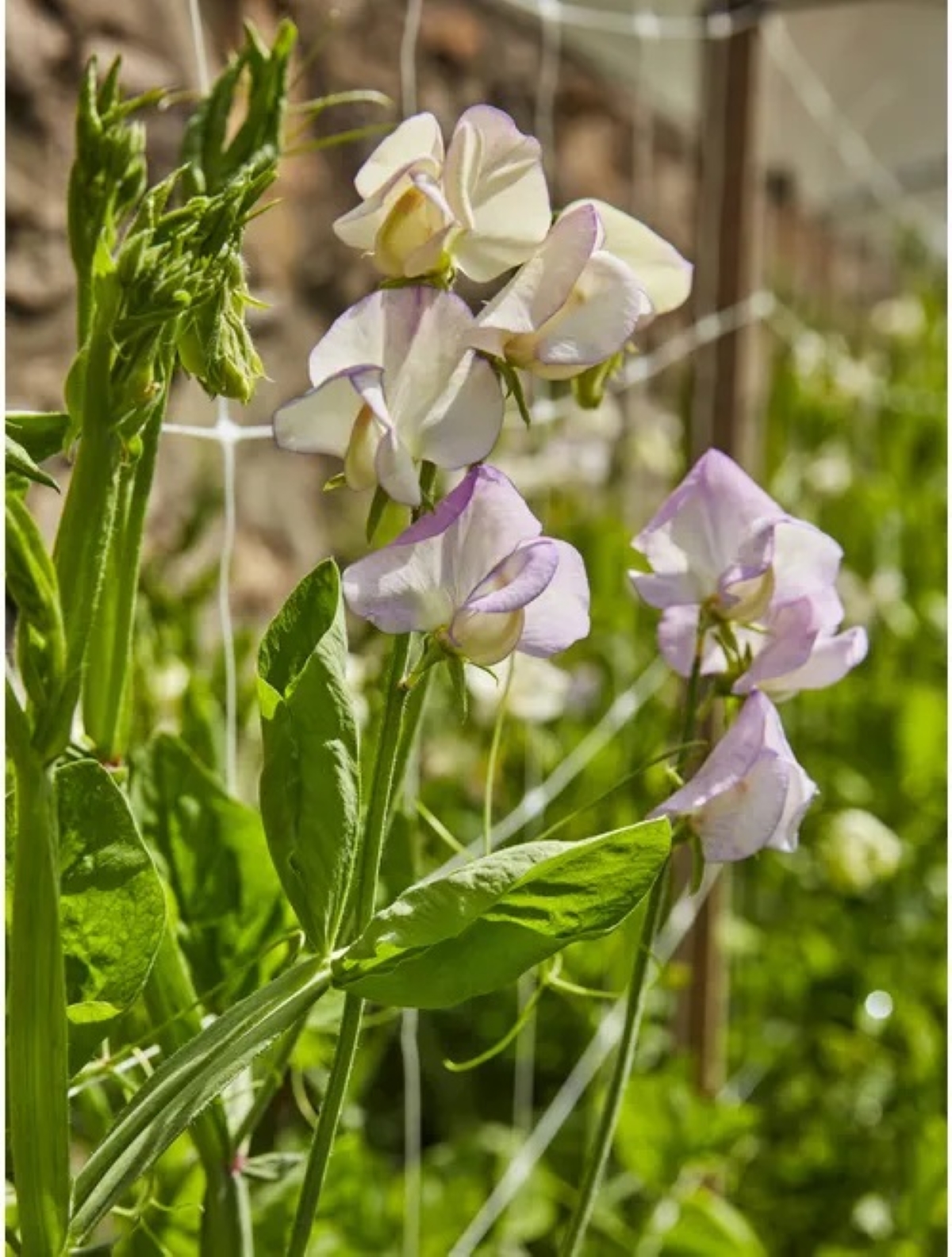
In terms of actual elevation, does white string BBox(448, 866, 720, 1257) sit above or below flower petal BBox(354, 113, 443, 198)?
below

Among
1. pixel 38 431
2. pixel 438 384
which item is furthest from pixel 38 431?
pixel 438 384

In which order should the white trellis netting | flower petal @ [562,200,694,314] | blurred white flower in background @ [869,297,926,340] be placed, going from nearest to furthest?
flower petal @ [562,200,694,314], the white trellis netting, blurred white flower in background @ [869,297,926,340]

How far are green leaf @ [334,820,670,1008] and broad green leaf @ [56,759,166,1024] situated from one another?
57mm

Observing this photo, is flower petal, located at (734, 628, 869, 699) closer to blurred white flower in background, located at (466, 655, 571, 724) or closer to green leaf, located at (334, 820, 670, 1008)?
green leaf, located at (334, 820, 670, 1008)

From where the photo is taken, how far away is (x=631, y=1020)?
58 cm

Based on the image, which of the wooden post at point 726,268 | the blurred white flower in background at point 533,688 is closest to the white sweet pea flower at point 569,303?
the blurred white flower in background at point 533,688

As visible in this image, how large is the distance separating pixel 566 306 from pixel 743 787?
15 cm

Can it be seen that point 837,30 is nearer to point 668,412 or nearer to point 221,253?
point 668,412

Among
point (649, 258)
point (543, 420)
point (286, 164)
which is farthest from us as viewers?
point (286, 164)

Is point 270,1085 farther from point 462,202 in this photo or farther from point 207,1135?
point 462,202

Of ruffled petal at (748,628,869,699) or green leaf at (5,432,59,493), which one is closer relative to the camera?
green leaf at (5,432,59,493)

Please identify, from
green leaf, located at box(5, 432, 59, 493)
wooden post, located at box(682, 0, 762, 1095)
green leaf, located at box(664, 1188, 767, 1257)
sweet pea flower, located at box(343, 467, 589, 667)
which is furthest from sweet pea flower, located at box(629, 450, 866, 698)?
wooden post, located at box(682, 0, 762, 1095)

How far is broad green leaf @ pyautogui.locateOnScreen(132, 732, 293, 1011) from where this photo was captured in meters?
0.58

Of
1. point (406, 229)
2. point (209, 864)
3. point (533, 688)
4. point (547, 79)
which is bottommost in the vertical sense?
point (533, 688)
